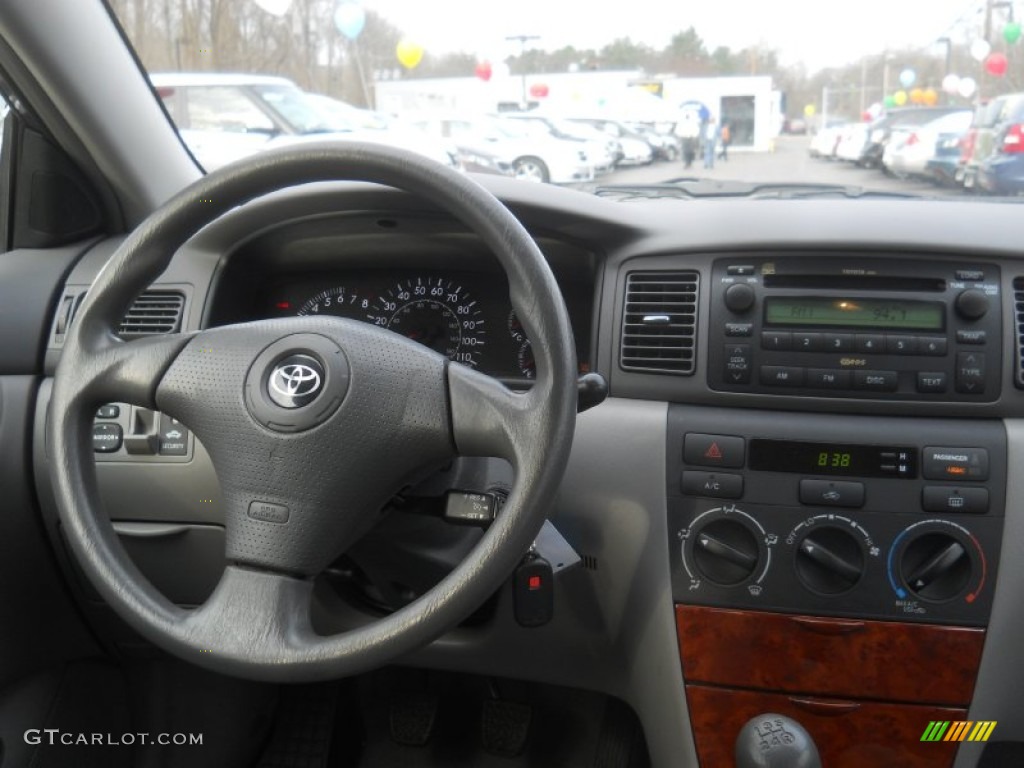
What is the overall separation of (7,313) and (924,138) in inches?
96.5

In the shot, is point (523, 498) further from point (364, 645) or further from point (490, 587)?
point (364, 645)

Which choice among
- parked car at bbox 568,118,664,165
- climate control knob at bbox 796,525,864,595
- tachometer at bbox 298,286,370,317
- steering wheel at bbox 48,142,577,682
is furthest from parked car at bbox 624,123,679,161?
steering wheel at bbox 48,142,577,682

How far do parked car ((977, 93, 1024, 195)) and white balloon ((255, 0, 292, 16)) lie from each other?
1731mm

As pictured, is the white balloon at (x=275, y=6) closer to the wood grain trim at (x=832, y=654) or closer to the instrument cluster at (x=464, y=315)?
the instrument cluster at (x=464, y=315)

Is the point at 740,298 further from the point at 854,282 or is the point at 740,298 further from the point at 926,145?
the point at 926,145

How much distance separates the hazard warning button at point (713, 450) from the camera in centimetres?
187

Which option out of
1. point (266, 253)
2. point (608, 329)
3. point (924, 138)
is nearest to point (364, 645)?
point (608, 329)

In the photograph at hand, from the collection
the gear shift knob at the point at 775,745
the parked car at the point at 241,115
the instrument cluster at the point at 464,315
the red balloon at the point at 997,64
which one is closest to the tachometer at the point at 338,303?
the instrument cluster at the point at 464,315

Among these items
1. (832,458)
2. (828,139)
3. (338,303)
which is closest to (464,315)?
(338,303)

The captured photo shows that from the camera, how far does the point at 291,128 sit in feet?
8.42

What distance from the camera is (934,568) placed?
181cm

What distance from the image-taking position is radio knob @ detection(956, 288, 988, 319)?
182 centimetres

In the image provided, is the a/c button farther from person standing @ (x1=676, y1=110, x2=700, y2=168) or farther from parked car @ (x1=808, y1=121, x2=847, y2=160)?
parked car @ (x1=808, y1=121, x2=847, y2=160)

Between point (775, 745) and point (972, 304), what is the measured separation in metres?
0.90
